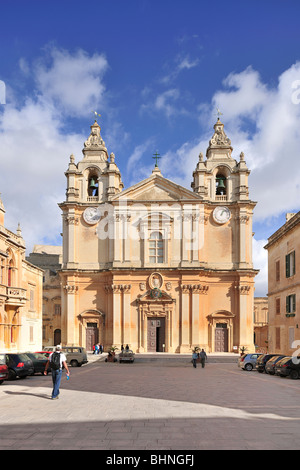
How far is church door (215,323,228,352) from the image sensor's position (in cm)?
4969

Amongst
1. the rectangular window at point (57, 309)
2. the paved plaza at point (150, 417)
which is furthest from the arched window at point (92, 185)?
the paved plaza at point (150, 417)

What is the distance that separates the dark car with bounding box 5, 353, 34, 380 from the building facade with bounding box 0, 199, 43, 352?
10.7 meters

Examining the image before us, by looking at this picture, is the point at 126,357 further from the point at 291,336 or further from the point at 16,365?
the point at 16,365

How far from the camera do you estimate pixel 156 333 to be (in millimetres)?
49781

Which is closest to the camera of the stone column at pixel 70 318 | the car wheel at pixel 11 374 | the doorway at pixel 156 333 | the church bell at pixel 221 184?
the car wheel at pixel 11 374

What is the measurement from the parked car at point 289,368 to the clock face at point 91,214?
2886cm

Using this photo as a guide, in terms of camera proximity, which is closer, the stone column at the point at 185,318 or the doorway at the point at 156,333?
the stone column at the point at 185,318

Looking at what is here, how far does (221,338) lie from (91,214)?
58.3 feet

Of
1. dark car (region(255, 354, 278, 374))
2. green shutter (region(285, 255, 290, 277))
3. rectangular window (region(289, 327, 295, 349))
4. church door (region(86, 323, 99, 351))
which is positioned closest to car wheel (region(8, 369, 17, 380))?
dark car (region(255, 354, 278, 374))

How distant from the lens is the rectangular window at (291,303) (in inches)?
1363

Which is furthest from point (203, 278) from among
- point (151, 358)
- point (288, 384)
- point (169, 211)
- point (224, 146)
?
point (288, 384)

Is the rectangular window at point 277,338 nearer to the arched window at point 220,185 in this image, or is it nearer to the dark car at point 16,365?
the arched window at point 220,185

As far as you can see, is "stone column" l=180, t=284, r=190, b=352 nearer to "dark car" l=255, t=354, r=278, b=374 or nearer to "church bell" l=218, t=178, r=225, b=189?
"church bell" l=218, t=178, r=225, b=189

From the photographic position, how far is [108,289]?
50.6 metres
